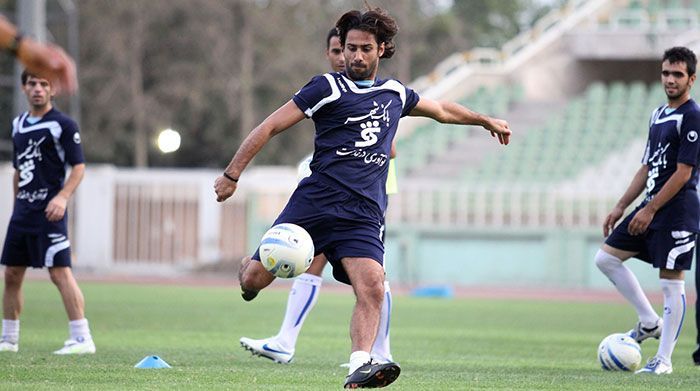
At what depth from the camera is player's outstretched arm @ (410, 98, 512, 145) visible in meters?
8.43

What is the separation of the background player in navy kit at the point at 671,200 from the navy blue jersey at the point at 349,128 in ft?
7.88

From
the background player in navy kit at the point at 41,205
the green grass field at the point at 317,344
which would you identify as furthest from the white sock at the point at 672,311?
the background player in navy kit at the point at 41,205

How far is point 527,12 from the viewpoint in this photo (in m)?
57.9

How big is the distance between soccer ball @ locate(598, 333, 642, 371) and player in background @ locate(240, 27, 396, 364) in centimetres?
150

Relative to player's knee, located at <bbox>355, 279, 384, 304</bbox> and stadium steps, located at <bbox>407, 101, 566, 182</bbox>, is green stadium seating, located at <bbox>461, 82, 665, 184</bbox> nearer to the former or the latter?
stadium steps, located at <bbox>407, 101, 566, 182</bbox>

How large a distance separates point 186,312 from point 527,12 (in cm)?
4274

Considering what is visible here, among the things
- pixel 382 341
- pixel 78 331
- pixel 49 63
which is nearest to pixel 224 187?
pixel 49 63

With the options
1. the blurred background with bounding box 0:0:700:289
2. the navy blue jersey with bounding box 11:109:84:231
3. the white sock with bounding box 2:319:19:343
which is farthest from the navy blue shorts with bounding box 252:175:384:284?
the white sock with bounding box 2:319:19:343

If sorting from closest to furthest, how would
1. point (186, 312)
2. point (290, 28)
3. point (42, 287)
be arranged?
point (186, 312) → point (42, 287) → point (290, 28)

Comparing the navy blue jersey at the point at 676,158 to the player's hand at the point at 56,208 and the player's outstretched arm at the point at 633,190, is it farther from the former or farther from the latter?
the player's hand at the point at 56,208

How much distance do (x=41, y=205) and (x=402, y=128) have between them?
24872 millimetres

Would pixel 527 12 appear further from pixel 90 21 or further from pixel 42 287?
pixel 42 287

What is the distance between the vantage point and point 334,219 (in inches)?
313

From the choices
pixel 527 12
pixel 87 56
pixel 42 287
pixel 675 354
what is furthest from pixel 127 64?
pixel 675 354
